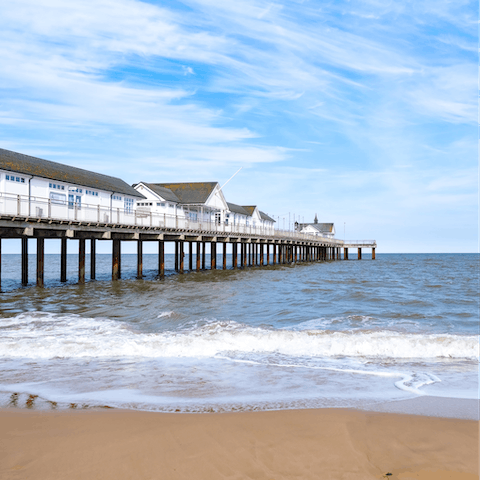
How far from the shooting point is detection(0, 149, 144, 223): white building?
2023 centimetres

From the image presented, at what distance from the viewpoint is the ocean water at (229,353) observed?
239 inches

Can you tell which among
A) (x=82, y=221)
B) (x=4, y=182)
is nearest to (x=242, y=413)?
(x=82, y=221)

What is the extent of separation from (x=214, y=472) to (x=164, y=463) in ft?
1.65

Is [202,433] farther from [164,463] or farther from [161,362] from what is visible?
[161,362]

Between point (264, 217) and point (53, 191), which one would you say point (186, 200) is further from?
point (264, 217)

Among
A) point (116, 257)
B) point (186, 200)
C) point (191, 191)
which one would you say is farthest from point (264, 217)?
point (116, 257)

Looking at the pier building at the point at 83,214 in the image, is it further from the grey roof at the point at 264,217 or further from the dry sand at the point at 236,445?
the grey roof at the point at 264,217

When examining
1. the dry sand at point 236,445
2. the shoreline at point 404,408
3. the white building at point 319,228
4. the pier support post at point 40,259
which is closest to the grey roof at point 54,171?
the pier support post at point 40,259

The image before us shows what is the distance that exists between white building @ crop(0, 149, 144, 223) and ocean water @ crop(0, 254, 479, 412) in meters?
4.49

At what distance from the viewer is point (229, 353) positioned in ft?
30.3

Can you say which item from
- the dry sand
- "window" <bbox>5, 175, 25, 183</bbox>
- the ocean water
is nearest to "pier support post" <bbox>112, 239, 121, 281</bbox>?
"window" <bbox>5, 175, 25, 183</bbox>

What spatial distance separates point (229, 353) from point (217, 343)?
89 cm

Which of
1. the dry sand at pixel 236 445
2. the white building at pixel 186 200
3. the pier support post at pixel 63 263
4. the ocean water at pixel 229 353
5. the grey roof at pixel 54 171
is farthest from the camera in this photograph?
the white building at pixel 186 200

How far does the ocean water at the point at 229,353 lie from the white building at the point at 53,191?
14.7ft
